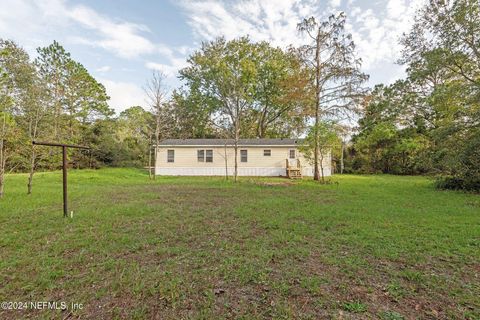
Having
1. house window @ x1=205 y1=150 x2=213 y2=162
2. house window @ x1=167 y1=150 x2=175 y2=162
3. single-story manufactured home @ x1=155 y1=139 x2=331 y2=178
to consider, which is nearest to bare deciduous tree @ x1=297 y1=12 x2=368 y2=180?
single-story manufactured home @ x1=155 y1=139 x2=331 y2=178

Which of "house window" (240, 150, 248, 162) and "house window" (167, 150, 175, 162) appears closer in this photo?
"house window" (240, 150, 248, 162)

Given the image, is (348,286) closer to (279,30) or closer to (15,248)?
(15,248)

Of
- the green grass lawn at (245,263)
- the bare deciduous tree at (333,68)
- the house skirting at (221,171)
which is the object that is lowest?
the green grass lawn at (245,263)

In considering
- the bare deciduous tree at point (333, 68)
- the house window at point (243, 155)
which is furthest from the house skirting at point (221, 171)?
the bare deciduous tree at point (333, 68)

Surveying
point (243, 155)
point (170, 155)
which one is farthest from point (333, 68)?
point (170, 155)

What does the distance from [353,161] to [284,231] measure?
19.8 m

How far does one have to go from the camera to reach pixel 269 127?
28.8 m

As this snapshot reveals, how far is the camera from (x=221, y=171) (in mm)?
18031

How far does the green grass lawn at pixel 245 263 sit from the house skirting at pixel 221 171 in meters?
11.8

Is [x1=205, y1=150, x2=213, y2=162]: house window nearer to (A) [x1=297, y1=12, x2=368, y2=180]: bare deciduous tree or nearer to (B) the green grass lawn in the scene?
(A) [x1=297, y1=12, x2=368, y2=180]: bare deciduous tree

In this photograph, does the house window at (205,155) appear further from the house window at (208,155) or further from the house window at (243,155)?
the house window at (243,155)

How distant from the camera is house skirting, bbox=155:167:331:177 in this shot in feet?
58.0

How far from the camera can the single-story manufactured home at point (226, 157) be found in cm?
1762

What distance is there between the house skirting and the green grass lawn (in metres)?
11.8
